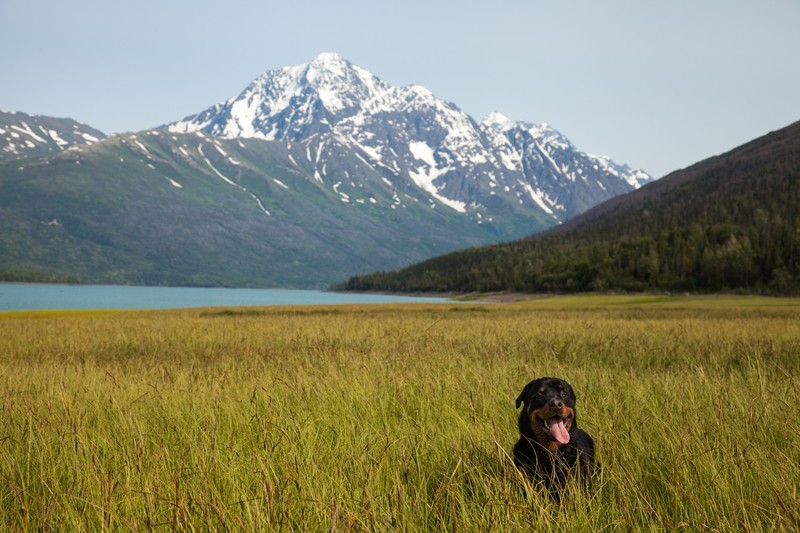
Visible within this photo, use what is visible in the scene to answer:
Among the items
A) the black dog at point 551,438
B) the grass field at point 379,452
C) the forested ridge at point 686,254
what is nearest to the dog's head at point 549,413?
the black dog at point 551,438

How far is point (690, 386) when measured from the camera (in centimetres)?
704

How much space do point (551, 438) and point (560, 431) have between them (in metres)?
0.12

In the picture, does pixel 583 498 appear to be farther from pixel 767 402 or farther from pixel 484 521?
pixel 767 402

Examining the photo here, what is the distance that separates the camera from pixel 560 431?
370 centimetres

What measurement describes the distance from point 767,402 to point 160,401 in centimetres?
654

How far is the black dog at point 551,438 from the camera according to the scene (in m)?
3.68

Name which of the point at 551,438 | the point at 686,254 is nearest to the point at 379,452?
the point at 551,438

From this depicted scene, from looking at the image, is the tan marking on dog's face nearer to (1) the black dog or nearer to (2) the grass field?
(1) the black dog

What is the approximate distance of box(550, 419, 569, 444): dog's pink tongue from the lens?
3617 millimetres

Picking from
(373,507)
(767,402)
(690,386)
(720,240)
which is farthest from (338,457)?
(720,240)

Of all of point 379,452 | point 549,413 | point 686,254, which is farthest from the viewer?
point 686,254

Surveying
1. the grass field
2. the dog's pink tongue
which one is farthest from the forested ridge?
the dog's pink tongue

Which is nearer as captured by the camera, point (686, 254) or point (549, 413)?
point (549, 413)

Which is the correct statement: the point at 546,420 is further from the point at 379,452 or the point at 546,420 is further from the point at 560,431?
the point at 379,452
